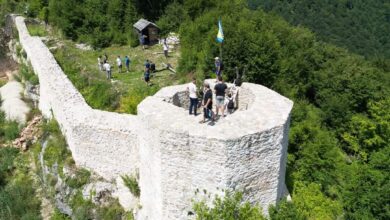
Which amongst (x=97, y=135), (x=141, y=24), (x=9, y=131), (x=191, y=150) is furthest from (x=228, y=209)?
(x=141, y=24)

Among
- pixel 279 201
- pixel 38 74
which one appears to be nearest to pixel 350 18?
pixel 38 74

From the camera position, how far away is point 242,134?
12148 mm

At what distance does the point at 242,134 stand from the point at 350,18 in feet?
302

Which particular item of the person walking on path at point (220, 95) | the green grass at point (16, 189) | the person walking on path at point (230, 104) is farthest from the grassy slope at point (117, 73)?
the person walking on path at point (220, 95)

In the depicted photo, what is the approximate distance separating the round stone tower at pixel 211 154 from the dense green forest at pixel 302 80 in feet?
4.43

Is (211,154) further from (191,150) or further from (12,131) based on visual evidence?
(12,131)

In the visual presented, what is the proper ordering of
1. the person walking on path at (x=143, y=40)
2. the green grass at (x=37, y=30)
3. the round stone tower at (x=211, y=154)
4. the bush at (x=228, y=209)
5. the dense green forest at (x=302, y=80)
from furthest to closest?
1. the green grass at (x=37, y=30)
2. the person walking on path at (x=143, y=40)
3. the dense green forest at (x=302, y=80)
4. the bush at (x=228, y=209)
5. the round stone tower at (x=211, y=154)

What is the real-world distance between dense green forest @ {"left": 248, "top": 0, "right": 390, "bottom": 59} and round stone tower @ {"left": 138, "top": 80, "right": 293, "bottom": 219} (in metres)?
70.4

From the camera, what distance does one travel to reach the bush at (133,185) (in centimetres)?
1616

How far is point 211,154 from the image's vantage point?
12273 millimetres

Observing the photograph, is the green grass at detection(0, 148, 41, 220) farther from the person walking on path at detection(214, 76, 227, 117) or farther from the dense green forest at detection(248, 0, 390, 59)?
the dense green forest at detection(248, 0, 390, 59)

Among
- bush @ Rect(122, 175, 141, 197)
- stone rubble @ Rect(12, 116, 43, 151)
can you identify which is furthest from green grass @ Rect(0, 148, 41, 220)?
bush @ Rect(122, 175, 141, 197)

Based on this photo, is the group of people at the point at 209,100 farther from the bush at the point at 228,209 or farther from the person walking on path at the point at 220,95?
the bush at the point at 228,209

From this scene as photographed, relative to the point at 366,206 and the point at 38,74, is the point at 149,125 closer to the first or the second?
the point at 366,206
